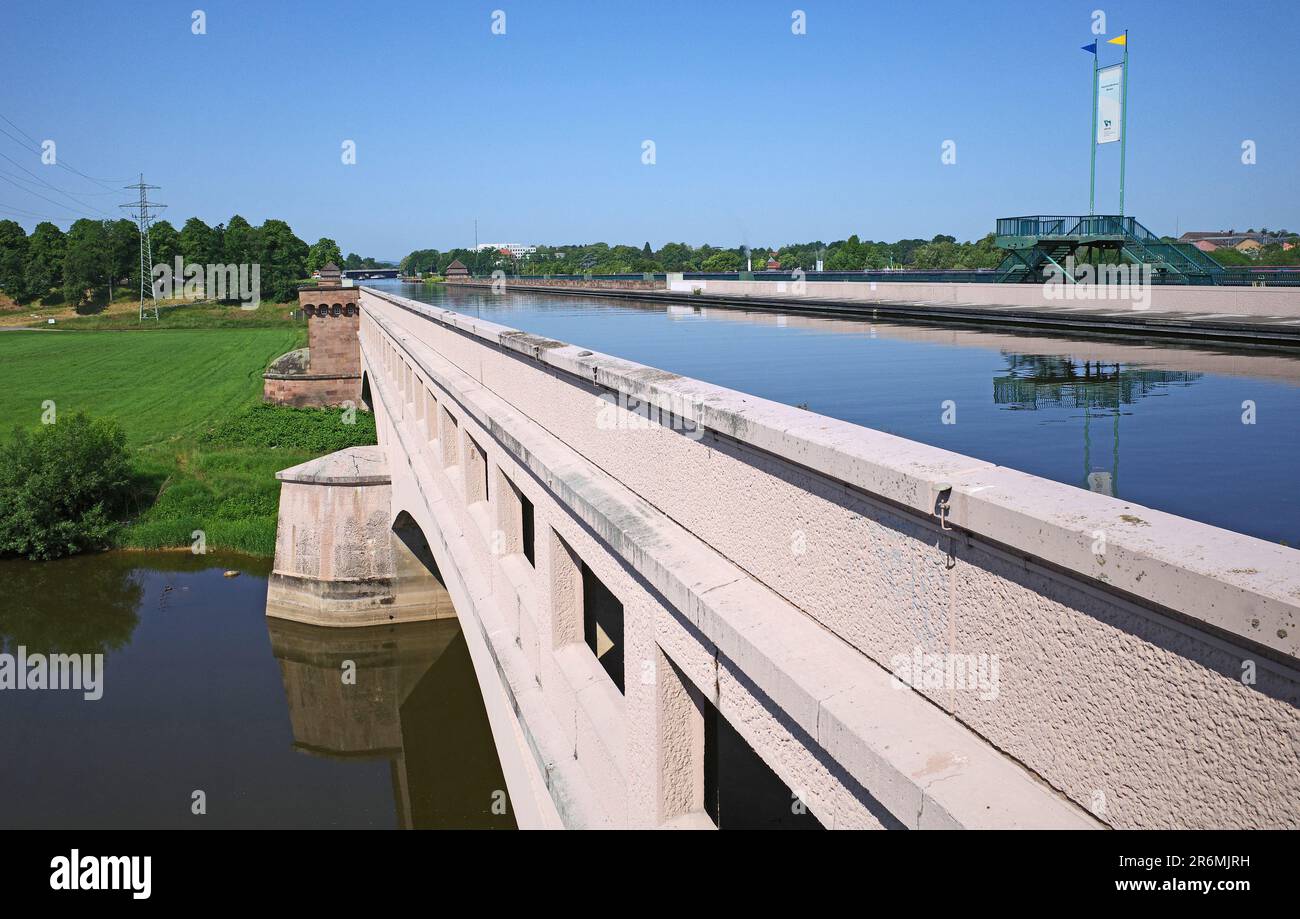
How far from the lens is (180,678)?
72.5 ft

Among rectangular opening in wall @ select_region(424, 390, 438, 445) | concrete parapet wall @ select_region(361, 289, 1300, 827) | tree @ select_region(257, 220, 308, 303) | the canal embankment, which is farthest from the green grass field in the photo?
concrete parapet wall @ select_region(361, 289, 1300, 827)

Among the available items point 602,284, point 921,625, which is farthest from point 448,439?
point 602,284

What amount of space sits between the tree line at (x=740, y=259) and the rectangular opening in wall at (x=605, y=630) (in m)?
34.1

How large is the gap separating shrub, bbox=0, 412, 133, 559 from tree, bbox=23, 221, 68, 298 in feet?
304

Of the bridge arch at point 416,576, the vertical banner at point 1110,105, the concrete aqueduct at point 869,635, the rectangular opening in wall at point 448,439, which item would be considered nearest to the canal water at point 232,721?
the bridge arch at point 416,576

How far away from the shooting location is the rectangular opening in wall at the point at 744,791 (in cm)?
597

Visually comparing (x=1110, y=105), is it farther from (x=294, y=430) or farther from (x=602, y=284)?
(x=294, y=430)

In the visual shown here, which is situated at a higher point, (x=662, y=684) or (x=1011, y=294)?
(x=1011, y=294)

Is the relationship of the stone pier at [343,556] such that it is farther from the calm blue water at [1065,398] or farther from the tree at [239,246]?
the tree at [239,246]

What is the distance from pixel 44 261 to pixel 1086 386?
423 ft

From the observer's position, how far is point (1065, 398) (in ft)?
20.2
